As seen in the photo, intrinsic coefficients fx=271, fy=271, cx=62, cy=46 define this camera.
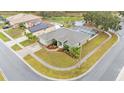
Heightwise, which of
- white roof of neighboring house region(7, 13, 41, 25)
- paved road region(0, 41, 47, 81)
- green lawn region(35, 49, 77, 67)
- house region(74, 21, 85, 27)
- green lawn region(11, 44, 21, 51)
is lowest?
paved road region(0, 41, 47, 81)

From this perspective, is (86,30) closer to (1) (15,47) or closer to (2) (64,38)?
(2) (64,38)

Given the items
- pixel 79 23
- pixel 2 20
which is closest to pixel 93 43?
pixel 79 23

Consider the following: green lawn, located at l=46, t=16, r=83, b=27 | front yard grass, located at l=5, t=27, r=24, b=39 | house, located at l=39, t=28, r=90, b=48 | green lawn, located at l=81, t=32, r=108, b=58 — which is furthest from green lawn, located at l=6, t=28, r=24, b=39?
green lawn, located at l=81, t=32, r=108, b=58

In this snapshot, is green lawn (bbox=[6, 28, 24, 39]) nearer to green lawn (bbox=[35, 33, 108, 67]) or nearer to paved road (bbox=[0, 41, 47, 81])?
paved road (bbox=[0, 41, 47, 81])

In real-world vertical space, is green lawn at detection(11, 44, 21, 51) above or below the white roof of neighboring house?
below

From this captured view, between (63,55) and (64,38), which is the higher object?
(64,38)

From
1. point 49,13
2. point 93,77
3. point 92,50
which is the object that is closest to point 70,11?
point 49,13
